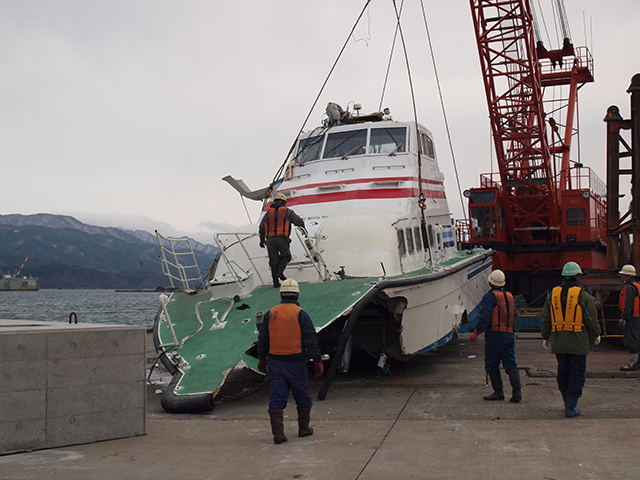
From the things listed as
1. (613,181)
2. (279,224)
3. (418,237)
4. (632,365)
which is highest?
(613,181)

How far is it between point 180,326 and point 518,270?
1544 cm

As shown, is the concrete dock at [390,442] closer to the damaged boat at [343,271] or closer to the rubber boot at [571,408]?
the rubber boot at [571,408]

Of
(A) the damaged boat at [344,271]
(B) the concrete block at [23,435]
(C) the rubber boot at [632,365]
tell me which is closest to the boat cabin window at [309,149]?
(A) the damaged boat at [344,271]

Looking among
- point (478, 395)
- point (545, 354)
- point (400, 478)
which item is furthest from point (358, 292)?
point (545, 354)

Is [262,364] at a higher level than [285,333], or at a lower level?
lower

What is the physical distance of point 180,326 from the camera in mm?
6863

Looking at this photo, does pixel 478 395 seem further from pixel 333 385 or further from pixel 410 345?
pixel 333 385

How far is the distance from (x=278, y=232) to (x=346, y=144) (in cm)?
294

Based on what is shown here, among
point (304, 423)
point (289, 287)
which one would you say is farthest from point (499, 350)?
point (289, 287)

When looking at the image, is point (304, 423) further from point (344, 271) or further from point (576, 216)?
point (576, 216)

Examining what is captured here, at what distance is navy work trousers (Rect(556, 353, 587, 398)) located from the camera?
4.91 metres

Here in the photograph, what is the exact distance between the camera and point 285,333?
4469mm

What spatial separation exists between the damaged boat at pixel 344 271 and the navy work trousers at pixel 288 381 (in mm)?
1106

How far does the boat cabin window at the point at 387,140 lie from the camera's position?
8984mm
